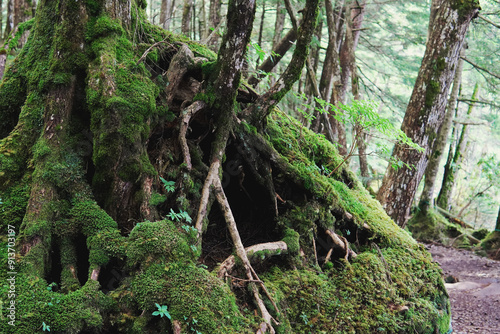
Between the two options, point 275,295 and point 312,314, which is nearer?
point 275,295

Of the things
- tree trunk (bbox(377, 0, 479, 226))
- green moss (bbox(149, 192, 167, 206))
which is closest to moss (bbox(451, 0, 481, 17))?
tree trunk (bbox(377, 0, 479, 226))

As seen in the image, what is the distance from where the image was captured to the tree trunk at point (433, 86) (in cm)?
758

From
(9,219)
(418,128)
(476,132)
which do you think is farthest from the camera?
(476,132)

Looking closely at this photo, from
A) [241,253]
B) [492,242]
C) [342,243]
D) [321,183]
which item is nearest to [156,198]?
[241,253]

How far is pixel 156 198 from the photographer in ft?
11.9

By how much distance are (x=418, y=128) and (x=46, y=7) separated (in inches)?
262

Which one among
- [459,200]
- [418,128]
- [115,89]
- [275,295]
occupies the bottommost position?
[459,200]

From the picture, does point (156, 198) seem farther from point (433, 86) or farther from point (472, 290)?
point (472, 290)

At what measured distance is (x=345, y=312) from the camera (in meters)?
4.63

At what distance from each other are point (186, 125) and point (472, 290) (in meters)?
8.45

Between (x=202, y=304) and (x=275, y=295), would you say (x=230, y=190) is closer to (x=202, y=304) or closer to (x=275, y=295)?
(x=275, y=295)

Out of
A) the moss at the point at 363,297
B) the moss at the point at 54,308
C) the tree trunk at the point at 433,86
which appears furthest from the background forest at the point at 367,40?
the moss at the point at 54,308

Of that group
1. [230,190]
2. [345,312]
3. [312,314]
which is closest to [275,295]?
[312,314]

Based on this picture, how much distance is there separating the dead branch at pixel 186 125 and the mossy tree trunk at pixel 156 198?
15 millimetres
